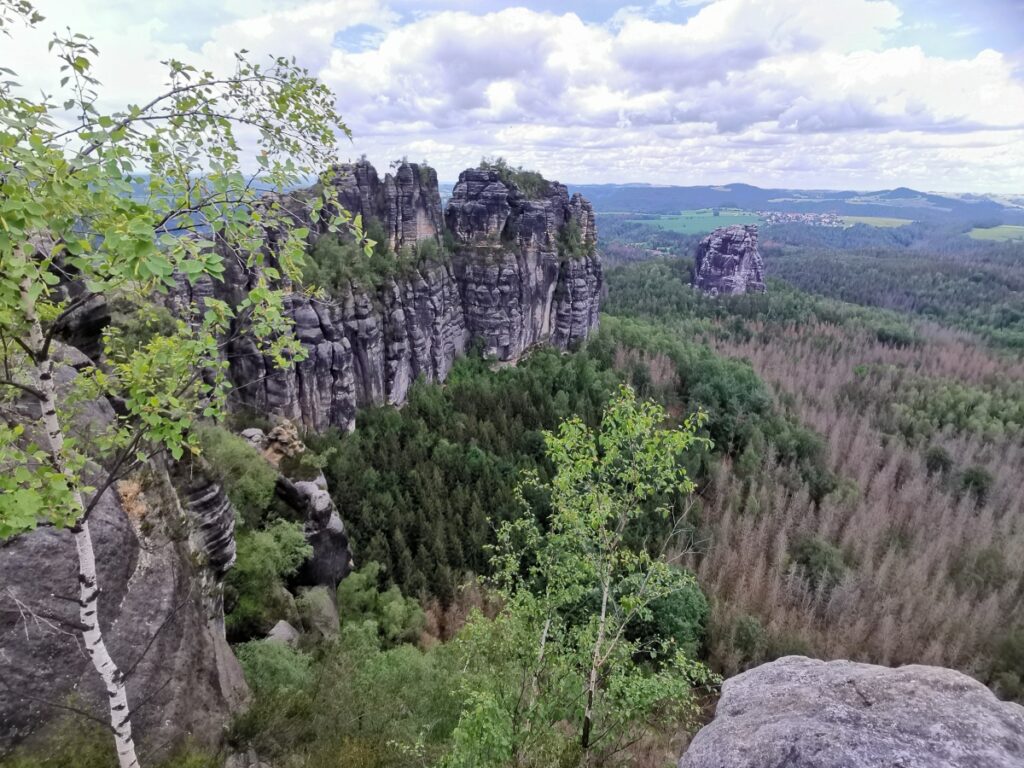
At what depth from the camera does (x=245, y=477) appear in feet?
73.5

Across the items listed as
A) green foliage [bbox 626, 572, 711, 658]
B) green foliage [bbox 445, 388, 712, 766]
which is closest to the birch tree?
green foliage [bbox 445, 388, 712, 766]

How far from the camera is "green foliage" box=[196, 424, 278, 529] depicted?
21.5 metres

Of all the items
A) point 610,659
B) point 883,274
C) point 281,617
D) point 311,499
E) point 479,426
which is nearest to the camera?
point 610,659

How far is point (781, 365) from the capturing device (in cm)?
8375

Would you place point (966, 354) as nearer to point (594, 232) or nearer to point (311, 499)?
point (594, 232)

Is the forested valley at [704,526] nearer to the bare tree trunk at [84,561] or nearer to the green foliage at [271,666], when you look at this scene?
the green foliage at [271,666]

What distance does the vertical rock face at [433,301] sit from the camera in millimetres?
39031

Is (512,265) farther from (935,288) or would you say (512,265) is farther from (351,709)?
(935,288)

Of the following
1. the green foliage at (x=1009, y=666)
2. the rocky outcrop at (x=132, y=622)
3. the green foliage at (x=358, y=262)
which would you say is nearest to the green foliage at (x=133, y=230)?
the rocky outcrop at (x=132, y=622)

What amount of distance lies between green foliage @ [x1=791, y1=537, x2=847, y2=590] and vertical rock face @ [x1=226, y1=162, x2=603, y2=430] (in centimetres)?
3250

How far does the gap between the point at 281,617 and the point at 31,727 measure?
1278cm

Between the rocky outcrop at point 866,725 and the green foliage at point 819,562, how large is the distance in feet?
110

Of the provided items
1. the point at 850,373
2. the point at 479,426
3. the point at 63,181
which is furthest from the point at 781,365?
the point at 63,181

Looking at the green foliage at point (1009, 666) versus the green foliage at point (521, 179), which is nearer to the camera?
the green foliage at point (1009, 666)
